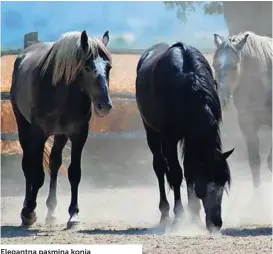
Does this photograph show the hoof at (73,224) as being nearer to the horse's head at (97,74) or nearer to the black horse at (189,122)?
the black horse at (189,122)

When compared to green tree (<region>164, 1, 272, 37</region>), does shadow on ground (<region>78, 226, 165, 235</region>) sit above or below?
below

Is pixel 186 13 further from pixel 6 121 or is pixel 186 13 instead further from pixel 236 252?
pixel 236 252

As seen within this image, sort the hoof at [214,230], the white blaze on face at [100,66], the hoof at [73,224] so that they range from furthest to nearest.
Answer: the hoof at [73,224] → the white blaze on face at [100,66] → the hoof at [214,230]

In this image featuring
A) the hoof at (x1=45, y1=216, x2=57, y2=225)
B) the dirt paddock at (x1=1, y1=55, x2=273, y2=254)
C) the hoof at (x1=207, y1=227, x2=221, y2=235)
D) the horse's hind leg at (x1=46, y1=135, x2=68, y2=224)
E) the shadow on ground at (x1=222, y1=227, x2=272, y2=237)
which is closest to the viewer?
the dirt paddock at (x1=1, y1=55, x2=273, y2=254)

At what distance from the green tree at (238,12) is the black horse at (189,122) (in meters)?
3.72

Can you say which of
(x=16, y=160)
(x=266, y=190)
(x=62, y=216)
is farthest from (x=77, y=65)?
(x=16, y=160)

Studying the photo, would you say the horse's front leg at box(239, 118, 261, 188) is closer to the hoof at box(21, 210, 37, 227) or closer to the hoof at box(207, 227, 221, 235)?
the hoof at box(207, 227, 221, 235)

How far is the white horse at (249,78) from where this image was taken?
7.53 meters

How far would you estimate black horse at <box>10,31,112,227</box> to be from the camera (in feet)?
19.9

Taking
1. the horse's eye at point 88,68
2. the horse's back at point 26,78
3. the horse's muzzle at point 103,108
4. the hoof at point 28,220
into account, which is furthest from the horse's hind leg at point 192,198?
the horse's back at point 26,78

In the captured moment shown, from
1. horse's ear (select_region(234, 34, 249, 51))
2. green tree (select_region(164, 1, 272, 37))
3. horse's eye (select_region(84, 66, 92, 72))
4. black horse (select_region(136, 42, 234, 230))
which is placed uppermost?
green tree (select_region(164, 1, 272, 37))

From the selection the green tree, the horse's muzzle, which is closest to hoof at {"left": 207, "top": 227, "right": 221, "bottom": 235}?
the horse's muzzle

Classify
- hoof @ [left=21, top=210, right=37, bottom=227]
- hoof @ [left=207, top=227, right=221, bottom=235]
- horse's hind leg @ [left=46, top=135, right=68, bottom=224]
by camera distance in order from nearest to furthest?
hoof @ [left=207, top=227, right=221, bottom=235] < hoof @ [left=21, top=210, right=37, bottom=227] < horse's hind leg @ [left=46, top=135, right=68, bottom=224]

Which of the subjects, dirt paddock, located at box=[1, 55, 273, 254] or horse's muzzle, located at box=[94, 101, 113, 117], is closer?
dirt paddock, located at box=[1, 55, 273, 254]
